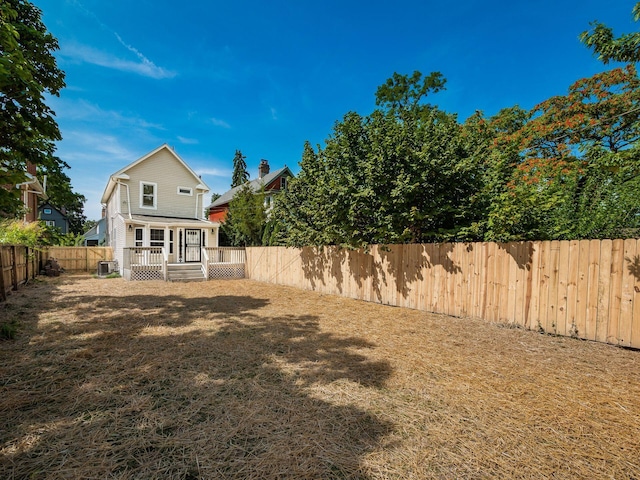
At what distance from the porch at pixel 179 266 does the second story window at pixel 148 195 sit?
4461 millimetres

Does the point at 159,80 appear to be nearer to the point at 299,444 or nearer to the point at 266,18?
the point at 266,18

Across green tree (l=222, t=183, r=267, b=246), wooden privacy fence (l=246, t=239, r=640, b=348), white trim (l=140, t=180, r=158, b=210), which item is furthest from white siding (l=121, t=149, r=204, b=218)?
wooden privacy fence (l=246, t=239, r=640, b=348)

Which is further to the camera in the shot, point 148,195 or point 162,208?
point 162,208

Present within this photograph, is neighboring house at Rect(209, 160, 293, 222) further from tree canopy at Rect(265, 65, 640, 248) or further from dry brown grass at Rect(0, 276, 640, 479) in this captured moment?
dry brown grass at Rect(0, 276, 640, 479)

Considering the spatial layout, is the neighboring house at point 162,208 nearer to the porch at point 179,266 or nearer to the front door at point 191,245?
the front door at point 191,245

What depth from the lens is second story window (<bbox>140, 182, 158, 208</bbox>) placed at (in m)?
17.1

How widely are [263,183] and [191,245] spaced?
7.84 metres

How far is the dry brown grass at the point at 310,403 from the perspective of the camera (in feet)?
6.57

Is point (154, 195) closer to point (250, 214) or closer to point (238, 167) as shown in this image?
point (250, 214)

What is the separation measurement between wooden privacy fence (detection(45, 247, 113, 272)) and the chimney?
15.2 meters

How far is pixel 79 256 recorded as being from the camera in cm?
1781

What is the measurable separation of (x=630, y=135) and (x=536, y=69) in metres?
4.99

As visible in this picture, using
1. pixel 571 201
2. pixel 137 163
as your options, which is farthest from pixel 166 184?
pixel 571 201

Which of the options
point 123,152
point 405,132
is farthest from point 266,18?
point 123,152
